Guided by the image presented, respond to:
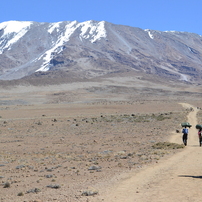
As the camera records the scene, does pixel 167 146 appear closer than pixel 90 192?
No

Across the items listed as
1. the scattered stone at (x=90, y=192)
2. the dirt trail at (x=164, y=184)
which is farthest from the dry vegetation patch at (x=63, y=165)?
the dirt trail at (x=164, y=184)

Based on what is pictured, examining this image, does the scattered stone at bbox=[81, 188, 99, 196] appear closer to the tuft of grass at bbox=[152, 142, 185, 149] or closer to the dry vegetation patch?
the dry vegetation patch

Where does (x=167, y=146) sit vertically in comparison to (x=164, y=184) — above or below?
above

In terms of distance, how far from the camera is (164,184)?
1154 cm

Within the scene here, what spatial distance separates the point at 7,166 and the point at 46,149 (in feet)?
19.9

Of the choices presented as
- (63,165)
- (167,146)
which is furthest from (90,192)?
(167,146)

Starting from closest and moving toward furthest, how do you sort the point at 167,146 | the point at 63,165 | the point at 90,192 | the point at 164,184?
the point at 90,192 → the point at 164,184 → the point at 63,165 → the point at 167,146

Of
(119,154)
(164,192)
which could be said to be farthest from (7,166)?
(164,192)

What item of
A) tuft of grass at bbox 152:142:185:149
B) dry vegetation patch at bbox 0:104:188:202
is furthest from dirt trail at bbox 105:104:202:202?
tuft of grass at bbox 152:142:185:149

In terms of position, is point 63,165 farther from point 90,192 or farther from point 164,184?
point 164,184

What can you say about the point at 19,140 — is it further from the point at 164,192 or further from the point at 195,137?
the point at 164,192

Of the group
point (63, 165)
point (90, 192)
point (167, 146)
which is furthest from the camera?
point (167, 146)

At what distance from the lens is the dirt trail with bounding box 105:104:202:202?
10172 mm

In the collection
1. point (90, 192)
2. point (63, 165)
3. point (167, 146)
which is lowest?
point (63, 165)
